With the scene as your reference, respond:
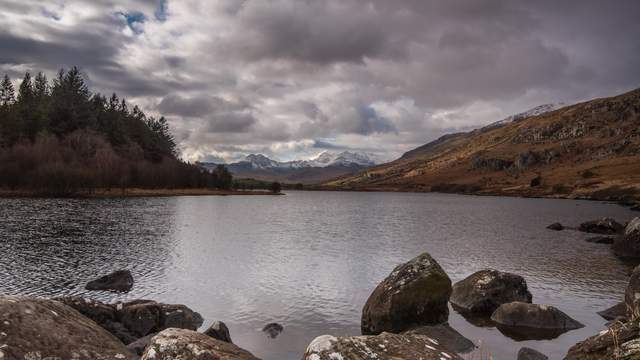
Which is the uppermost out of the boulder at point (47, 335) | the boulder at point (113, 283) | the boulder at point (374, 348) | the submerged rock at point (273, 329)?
the boulder at point (374, 348)

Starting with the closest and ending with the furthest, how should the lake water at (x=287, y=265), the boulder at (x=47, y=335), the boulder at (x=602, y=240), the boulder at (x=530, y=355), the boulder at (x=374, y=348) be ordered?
the boulder at (x=374, y=348) < the boulder at (x=47, y=335) < the boulder at (x=530, y=355) < the lake water at (x=287, y=265) < the boulder at (x=602, y=240)

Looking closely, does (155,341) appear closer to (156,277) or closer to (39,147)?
(156,277)

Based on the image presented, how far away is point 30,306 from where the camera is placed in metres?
13.6

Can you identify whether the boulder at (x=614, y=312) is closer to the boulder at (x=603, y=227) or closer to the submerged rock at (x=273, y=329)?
the submerged rock at (x=273, y=329)

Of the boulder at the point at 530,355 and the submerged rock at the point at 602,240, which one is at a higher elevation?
the submerged rock at the point at 602,240

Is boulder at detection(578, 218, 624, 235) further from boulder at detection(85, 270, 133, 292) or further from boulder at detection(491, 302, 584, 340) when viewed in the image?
boulder at detection(85, 270, 133, 292)

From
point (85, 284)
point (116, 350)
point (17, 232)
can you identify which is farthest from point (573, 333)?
point (17, 232)

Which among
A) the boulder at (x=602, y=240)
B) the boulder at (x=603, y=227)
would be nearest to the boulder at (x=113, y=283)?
the boulder at (x=602, y=240)

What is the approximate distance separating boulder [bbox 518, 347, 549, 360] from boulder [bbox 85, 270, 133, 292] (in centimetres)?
2814

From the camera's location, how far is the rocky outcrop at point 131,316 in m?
22.6

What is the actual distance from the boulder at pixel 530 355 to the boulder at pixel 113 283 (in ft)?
92.3

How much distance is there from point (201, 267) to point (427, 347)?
39292mm

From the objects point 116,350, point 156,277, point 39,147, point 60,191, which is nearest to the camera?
point 116,350

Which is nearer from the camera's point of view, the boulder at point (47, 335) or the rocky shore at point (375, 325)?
the rocky shore at point (375, 325)
